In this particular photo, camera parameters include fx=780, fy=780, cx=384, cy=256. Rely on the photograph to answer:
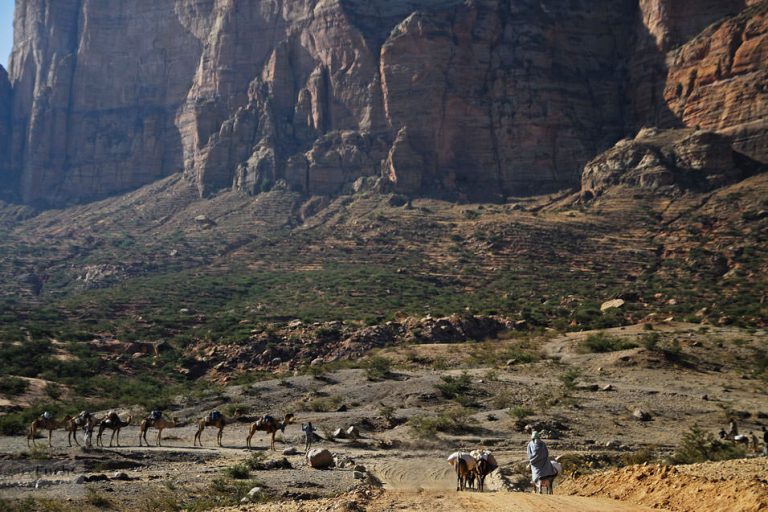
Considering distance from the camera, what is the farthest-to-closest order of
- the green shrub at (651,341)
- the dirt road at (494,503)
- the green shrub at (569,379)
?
the green shrub at (651,341) < the green shrub at (569,379) < the dirt road at (494,503)

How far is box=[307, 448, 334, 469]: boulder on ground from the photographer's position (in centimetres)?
1836

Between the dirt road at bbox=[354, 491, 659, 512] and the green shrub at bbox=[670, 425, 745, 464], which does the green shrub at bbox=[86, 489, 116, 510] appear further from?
the green shrub at bbox=[670, 425, 745, 464]

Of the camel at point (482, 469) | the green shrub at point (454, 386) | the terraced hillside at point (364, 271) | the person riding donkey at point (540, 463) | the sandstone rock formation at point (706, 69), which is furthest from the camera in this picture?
the sandstone rock formation at point (706, 69)

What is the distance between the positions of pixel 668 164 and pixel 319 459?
192ft

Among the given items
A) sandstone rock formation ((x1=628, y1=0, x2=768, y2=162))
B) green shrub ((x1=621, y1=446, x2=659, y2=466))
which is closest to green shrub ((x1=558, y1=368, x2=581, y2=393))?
green shrub ((x1=621, y1=446, x2=659, y2=466))

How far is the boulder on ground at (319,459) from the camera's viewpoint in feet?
60.2

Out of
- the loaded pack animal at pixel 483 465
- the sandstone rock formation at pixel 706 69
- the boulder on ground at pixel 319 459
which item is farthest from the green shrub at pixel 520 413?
the sandstone rock formation at pixel 706 69

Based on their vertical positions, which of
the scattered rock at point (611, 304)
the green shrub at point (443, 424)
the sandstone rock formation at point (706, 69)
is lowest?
the green shrub at point (443, 424)

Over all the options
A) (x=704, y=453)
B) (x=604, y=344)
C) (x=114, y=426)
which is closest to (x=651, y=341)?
(x=604, y=344)

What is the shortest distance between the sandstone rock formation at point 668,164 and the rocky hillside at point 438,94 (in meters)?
2.66

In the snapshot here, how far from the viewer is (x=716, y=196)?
63438 millimetres

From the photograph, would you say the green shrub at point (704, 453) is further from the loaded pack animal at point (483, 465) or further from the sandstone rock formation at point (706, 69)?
the sandstone rock formation at point (706, 69)

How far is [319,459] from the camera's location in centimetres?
1839

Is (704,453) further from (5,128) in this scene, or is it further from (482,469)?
(5,128)
